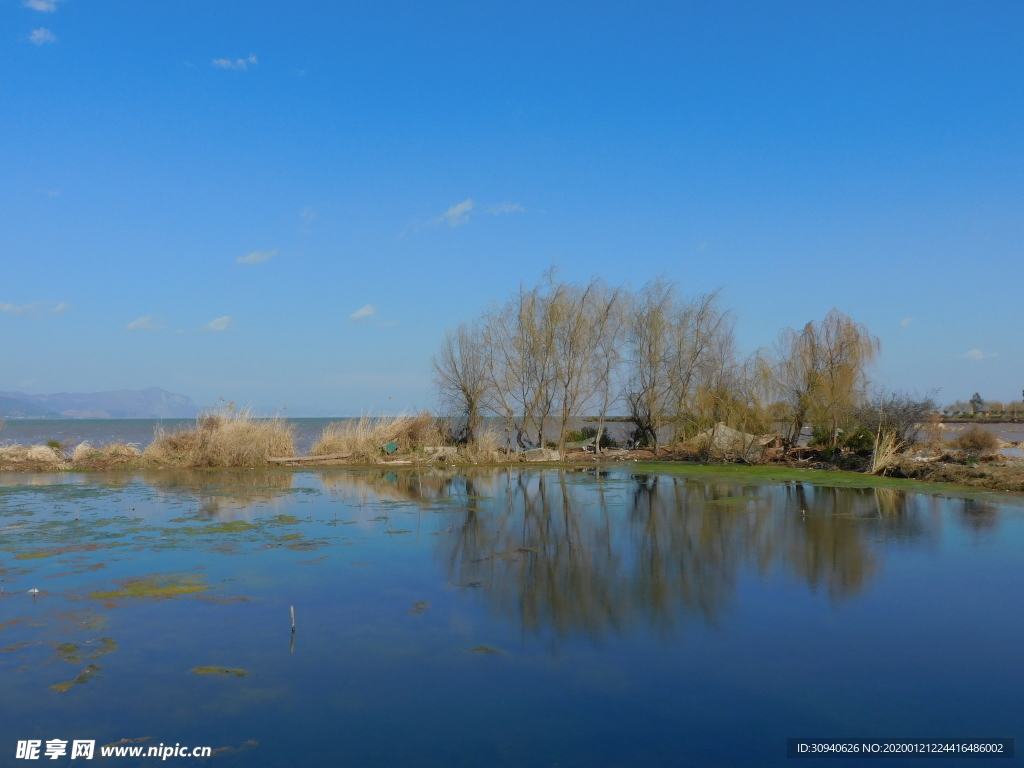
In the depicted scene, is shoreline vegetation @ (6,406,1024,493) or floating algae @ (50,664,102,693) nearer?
floating algae @ (50,664,102,693)

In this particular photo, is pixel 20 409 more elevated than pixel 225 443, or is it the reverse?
pixel 20 409

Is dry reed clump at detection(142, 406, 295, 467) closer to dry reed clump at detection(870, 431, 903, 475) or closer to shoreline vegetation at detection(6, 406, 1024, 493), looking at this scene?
shoreline vegetation at detection(6, 406, 1024, 493)

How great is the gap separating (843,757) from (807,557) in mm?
6036

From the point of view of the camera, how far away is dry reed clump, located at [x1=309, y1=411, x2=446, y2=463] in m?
26.2

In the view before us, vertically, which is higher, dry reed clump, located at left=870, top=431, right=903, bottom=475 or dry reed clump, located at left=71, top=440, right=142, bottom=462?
dry reed clump, located at left=870, top=431, right=903, bottom=475

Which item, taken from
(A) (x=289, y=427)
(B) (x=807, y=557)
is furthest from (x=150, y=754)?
(A) (x=289, y=427)

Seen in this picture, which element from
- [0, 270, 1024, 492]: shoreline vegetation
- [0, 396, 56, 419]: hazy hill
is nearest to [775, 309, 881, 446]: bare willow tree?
[0, 270, 1024, 492]: shoreline vegetation

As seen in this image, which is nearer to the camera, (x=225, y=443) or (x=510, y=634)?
(x=510, y=634)

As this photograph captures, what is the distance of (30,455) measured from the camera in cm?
2461

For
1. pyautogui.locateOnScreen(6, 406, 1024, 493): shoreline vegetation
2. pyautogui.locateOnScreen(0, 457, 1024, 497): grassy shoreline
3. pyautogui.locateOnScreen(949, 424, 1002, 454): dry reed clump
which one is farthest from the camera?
pyautogui.locateOnScreen(949, 424, 1002, 454): dry reed clump

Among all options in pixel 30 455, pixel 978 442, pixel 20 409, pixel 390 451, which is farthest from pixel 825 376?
pixel 20 409

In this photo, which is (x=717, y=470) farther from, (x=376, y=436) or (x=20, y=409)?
(x=20, y=409)

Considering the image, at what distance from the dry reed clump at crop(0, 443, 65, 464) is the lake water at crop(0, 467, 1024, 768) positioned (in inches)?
454

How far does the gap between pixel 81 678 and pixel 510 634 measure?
3.81 m
